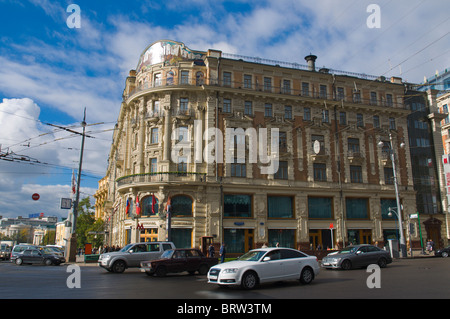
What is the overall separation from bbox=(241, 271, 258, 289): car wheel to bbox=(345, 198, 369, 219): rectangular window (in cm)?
3141

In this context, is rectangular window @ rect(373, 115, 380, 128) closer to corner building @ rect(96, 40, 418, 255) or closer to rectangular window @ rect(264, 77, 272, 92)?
corner building @ rect(96, 40, 418, 255)

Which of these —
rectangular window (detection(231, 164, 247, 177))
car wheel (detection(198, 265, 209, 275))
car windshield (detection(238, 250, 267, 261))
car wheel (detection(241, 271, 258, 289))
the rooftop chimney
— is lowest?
car wheel (detection(198, 265, 209, 275))

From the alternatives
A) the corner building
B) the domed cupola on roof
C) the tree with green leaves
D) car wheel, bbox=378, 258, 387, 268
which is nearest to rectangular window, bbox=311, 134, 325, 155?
the corner building

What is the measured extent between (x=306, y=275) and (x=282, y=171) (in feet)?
85.4

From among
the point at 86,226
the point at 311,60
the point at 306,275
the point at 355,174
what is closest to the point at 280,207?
the point at 355,174

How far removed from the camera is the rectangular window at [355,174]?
4269 cm

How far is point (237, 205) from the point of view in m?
37.8

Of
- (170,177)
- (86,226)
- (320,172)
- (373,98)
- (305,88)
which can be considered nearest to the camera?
(170,177)

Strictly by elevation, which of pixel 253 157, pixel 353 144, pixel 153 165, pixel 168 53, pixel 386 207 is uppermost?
pixel 168 53

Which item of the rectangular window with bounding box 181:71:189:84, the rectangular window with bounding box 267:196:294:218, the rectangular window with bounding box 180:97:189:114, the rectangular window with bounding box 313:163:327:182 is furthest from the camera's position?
the rectangular window with bounding box 313:163:327:182

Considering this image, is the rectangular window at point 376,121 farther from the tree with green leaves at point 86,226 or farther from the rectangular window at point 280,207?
the tree with green leaves at point 86,226

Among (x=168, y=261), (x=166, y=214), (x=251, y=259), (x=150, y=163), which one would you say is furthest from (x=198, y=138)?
(x=251, y=259)

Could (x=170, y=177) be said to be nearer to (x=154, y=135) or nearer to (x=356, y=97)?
(x=154, y=135)

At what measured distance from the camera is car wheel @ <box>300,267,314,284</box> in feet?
46.6
